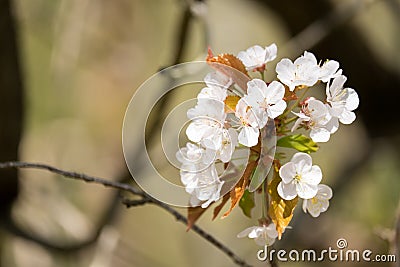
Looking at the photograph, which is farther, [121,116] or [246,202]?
[121,116]

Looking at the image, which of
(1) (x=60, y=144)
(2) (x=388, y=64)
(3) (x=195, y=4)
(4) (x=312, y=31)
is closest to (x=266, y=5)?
(4) (x=312, y=31)

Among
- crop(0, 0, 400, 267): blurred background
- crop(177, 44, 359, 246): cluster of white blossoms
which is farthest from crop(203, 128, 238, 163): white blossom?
crop(0, 0, 400, 267): blurred background

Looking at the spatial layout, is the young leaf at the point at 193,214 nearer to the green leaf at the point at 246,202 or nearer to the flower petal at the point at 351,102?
the green leaf at the point at 246,202

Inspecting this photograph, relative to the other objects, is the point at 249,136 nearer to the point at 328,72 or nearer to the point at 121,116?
the point at 328,72

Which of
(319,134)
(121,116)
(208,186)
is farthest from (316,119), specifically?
(121,116)

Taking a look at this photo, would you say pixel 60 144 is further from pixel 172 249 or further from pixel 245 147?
pixel 245 147
